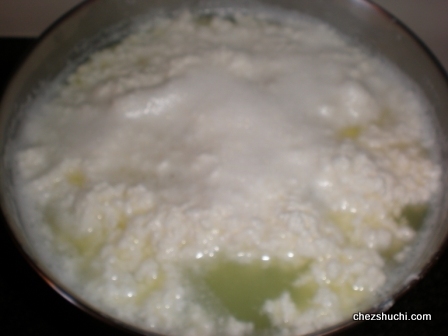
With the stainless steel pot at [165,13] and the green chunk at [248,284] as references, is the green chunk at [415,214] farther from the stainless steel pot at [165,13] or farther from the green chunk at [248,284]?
the green chunk at [248,284]

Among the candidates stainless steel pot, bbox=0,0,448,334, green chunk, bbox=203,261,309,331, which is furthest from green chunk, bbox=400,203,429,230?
green chunk, bbox=203,261,309,331

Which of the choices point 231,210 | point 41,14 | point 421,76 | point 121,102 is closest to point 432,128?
point 421,76

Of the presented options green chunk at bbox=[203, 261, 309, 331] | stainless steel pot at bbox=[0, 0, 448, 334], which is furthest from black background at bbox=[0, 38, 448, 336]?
green chunk at bbox=[203, 261, 309, 331]

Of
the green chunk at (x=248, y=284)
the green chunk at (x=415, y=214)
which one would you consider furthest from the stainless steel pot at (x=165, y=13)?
the green chunk at (x=248, y=284)


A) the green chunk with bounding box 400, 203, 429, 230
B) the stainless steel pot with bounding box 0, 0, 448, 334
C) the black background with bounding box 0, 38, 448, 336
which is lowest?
the black background with bounding box 0, 38, 448, 336

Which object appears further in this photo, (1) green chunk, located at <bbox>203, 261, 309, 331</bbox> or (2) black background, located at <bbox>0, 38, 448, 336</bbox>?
(2) black background, located at <bbox>0, 38, 448, 336</bbox>

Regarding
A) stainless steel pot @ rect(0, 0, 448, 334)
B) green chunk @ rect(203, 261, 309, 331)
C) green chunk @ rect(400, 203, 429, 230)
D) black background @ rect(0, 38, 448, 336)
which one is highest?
stainless steel pot @ rect(0, 0, 448, 334)

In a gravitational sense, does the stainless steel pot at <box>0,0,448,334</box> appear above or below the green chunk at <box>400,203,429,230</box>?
above

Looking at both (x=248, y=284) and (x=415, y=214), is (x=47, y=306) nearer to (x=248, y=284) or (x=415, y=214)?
(x=248, y=284)

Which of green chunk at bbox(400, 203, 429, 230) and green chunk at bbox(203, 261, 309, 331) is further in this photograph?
green chunk at bbox(400, 203, 429, 230)

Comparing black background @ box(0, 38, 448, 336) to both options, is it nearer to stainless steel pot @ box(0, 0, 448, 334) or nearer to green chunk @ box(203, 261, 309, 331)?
stainless steel pot @ box(0, 0, 448, 334)
